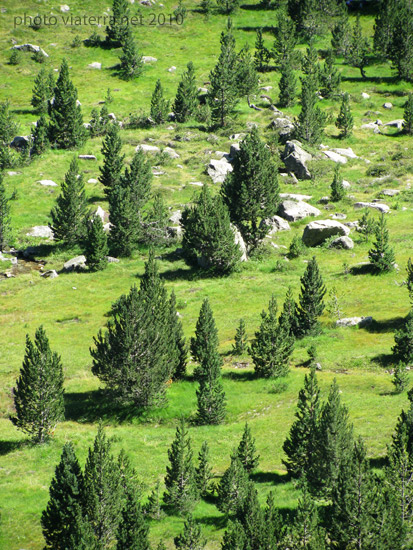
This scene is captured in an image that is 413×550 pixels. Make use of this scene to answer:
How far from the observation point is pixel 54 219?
69.2m

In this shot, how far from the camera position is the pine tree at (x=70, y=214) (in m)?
69.3

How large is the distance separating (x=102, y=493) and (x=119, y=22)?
113m

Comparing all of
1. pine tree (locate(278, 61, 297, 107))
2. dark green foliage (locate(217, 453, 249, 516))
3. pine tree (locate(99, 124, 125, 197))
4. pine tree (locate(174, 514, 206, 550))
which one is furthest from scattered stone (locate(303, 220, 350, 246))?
pine tree (locate(174, 514, 206, 550))

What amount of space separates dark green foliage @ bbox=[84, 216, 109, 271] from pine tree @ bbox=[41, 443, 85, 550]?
38961 mm

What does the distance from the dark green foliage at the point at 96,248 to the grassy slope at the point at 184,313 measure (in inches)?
47.3

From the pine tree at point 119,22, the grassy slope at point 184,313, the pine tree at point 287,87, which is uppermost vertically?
the pine tree at point 119,22

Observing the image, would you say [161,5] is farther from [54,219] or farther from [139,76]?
[54,219]

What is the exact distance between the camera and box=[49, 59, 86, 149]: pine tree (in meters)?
89.5

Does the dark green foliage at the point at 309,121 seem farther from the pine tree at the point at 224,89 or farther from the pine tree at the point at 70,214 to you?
the pine tree at the point at 70,214

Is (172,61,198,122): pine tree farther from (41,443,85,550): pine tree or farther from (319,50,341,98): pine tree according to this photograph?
(41,443,85,550): pine tree

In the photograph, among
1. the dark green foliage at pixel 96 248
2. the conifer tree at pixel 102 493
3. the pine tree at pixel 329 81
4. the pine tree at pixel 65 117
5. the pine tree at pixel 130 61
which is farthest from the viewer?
the pine tree at pixel 130 61

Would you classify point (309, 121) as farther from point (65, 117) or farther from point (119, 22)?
point (119, 22)

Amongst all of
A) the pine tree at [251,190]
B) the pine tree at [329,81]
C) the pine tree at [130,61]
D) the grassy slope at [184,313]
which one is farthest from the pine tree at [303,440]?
the pine tree at [130,61]

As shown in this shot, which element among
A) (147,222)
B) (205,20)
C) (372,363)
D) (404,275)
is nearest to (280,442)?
(372,363)
